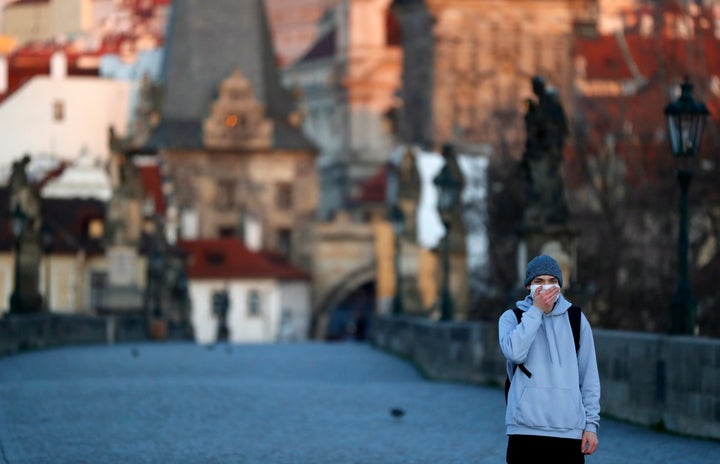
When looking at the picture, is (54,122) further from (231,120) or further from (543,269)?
(543,269)

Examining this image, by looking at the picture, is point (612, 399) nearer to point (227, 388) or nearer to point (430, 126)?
point (227, 388)

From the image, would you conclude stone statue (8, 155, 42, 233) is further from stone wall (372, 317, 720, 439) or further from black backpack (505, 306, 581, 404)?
black backpack (505, 306, 581, 404)

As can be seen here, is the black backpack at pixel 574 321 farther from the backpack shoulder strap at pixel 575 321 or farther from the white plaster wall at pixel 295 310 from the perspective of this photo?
the white plaster wall at pixel 295 310

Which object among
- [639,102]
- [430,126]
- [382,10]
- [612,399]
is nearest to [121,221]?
[639,102]

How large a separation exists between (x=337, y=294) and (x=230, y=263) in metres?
5.62

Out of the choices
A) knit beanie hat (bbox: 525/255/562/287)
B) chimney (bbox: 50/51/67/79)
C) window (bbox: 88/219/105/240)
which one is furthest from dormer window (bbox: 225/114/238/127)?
knit beanie hat (bbox: 525/255/562/287)

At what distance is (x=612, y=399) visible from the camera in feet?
71.4

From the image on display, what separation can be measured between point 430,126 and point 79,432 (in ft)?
324

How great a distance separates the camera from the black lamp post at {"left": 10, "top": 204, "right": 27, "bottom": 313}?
3959 centimetres

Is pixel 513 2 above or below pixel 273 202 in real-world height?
above

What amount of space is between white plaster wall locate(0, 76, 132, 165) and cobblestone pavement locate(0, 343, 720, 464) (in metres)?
92.6

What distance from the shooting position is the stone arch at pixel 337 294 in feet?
371

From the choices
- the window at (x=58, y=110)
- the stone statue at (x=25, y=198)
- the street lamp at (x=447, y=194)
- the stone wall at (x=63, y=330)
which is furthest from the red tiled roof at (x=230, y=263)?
the street lamp at (x=447, y=194)

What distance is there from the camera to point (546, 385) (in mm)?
12375
